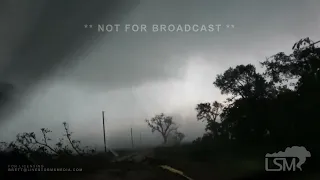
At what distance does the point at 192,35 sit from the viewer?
209cm

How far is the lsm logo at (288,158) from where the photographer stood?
79.9 inches

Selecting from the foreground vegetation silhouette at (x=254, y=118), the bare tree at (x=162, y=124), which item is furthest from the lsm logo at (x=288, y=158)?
the bare tree at (x=162, y=124)

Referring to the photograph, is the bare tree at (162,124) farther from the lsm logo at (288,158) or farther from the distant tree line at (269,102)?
the lsm logo at (288,158)

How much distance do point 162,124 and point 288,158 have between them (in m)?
0.78

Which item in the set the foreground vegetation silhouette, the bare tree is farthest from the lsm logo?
the bare tree

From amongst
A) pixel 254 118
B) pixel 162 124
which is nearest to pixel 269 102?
pixel 254 118

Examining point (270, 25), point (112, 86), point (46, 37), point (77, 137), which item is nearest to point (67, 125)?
point (77, 137)

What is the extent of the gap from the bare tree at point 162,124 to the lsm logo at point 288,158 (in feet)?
1.96

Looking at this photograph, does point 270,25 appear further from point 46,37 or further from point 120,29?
point 46,37

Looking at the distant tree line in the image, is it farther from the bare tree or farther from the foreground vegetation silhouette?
the bare tree

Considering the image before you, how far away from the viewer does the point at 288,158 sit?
203 cm

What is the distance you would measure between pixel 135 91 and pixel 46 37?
25.5 inches

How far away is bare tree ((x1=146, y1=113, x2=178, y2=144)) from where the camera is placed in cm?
206

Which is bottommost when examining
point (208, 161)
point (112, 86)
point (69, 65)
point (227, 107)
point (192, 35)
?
point (208, 161)
